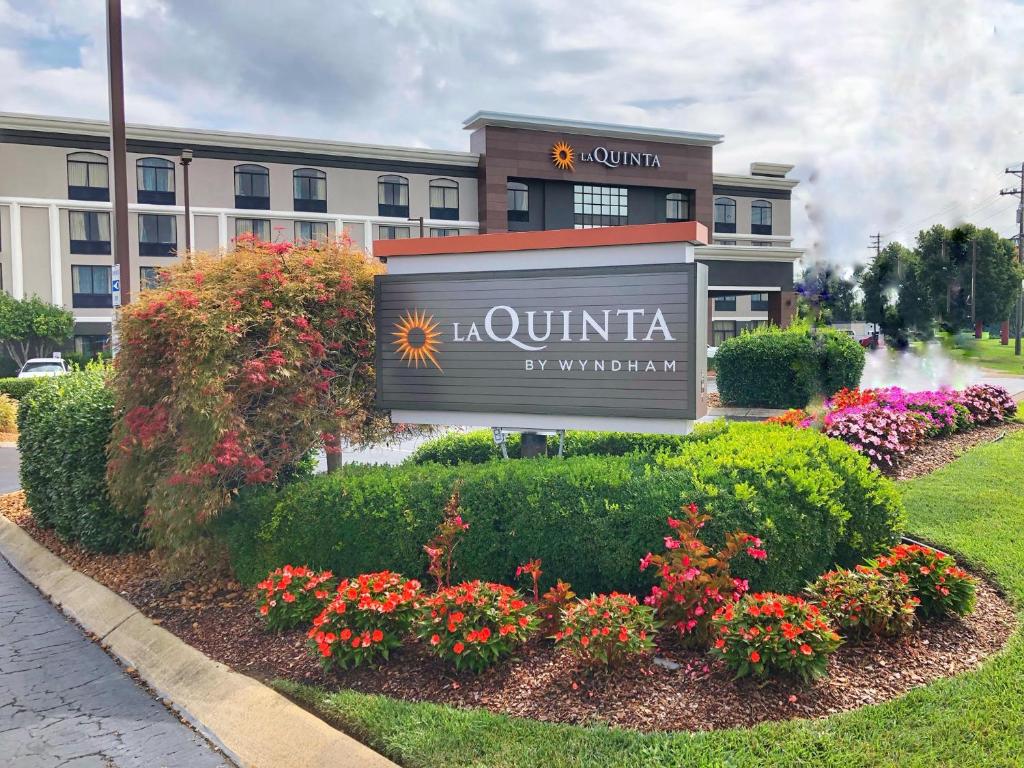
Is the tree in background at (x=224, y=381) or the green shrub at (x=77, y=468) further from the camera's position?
the green shrub at (x=77, y=468)

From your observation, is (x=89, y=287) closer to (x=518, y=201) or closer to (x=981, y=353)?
(x=518, y=201)

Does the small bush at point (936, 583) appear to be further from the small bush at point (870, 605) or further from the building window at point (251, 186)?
the building window at point (251, 186)

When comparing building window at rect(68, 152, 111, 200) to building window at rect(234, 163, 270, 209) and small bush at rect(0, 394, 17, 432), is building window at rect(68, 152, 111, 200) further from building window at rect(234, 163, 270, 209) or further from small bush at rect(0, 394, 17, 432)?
small bush at rect(0, 394, 17, 432)

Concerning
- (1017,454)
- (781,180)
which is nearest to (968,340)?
(1017,454)

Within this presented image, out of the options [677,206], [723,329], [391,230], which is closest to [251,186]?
[391,230]

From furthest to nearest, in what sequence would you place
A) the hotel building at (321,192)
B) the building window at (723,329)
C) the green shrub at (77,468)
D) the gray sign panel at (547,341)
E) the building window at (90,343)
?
the building window at (723,329) < the building window at (90,343) < the hotel building at (321,192) < the green shrub at (77,468) < the gray sign panel at (547,341)

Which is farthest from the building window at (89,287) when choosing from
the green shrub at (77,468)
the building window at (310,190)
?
the green shrub at (77,468)

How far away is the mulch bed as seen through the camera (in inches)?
176

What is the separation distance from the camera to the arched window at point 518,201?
169ft

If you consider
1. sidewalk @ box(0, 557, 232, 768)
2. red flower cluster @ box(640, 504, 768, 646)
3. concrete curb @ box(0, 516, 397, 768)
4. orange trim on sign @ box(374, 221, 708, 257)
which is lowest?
sidewalk @ box(0, 557, 232, 768)

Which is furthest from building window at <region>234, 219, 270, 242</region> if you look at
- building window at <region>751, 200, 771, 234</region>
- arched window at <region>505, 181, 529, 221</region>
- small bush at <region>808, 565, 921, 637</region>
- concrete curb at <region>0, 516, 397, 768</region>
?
small bush at <region>808, 565, 921, 637</region>

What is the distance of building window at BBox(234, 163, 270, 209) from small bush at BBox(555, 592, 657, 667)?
154 ft

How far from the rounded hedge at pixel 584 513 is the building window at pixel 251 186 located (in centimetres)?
4432

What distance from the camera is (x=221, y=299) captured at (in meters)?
7.11
